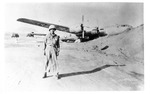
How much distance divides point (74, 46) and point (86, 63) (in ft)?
0.93

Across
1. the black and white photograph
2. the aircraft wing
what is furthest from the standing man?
the aircraft wing

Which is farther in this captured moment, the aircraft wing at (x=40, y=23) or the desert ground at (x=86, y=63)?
the aircraft wing at (x=40, y=23)

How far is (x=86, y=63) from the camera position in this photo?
8.98 feet

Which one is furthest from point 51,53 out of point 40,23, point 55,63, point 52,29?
point 40,23

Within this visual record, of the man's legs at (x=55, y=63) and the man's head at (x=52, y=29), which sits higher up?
the man's head at (x=52, y=29)

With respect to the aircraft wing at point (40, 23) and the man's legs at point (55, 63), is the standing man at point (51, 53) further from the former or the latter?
the aircraft wing at point (40, 23)

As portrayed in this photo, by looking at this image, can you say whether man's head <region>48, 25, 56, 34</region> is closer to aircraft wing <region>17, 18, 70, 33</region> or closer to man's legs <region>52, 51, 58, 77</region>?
aircraft wing <region>17, 18, 70, 33</region>

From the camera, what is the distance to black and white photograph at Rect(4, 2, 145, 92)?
102 inches

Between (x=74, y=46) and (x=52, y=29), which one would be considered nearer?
(x=52, y=29)

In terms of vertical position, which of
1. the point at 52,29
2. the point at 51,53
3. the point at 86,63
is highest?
the point at 52,29

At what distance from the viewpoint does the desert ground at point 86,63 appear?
2.58 m

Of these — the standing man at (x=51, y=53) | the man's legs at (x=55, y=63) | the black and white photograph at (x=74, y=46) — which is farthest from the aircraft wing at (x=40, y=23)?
the man's legs at (x=55, y=63)

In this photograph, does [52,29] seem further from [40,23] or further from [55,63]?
[55,63]
